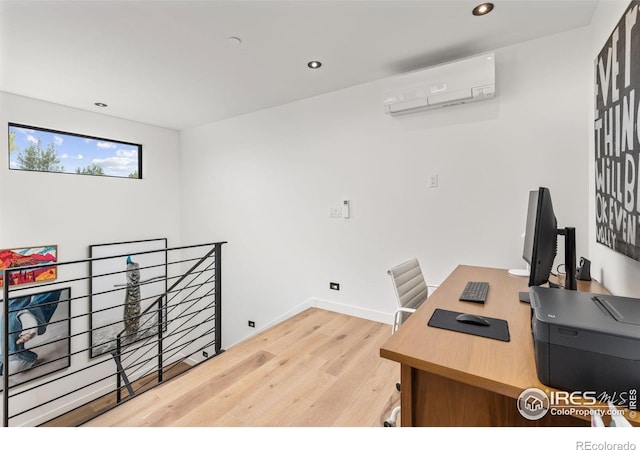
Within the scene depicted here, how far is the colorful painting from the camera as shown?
3068mm

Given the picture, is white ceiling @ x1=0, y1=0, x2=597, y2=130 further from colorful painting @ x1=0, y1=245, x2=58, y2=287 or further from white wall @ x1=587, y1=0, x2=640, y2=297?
colorful painting @ x1=0, y1=245, x2=58, y2=287

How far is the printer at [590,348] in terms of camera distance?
73 cm

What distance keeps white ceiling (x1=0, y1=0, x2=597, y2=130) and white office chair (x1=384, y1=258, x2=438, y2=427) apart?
166 cm

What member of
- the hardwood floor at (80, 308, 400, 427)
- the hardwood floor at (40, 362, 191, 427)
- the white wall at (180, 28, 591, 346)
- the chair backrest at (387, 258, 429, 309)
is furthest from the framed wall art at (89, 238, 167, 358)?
the chair backrest at (387, 258, 429, 309)

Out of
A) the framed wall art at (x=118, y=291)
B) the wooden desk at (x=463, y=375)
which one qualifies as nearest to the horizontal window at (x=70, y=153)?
the framed wall art at (x=118, y=291)

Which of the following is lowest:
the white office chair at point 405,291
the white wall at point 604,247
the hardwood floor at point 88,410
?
the hardwood floor at point 88,410

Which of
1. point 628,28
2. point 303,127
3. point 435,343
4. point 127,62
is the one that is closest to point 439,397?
point 435,343

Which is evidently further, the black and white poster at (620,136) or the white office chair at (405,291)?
the white office chair at (405,291)

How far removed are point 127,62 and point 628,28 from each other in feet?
10.6

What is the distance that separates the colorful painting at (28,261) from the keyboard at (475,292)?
12.5 ft

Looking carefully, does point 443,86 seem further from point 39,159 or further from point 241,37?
point 39,159

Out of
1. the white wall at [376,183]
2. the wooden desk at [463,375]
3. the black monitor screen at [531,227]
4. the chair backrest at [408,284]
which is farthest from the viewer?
the white wall at [376,183]

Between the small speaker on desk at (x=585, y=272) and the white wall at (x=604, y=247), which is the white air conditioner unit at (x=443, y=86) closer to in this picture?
the white wall at (x=604, y=247)
